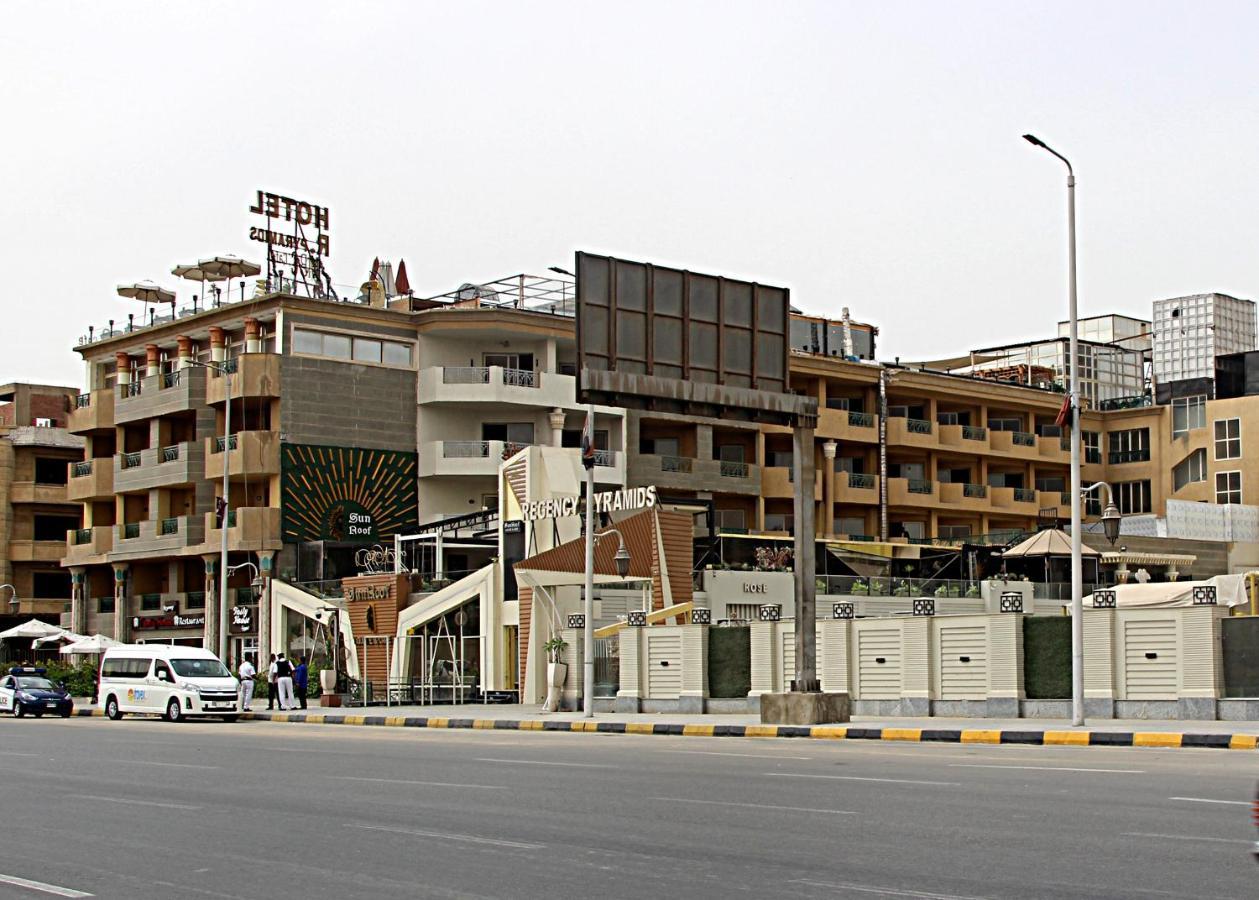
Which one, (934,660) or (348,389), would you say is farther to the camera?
(348,389)

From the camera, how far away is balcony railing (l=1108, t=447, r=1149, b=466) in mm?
81375

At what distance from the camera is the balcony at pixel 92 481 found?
7169 cm

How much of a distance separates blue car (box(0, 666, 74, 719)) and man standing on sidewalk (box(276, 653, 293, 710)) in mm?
6919

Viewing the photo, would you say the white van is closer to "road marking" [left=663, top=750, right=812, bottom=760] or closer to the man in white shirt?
the man in white shirt

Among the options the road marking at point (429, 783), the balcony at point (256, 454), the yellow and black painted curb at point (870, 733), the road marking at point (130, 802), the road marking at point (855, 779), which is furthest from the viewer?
the balcony at point (256, 454)

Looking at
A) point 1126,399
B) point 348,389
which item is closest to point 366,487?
point 348,389

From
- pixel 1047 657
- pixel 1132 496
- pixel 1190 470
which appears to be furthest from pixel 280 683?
pixel 1132 496

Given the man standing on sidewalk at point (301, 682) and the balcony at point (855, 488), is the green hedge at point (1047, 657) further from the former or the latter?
the balcony at point (855, 488)

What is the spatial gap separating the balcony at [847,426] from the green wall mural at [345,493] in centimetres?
1927

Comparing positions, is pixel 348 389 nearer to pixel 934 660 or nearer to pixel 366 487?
pixel 366 487

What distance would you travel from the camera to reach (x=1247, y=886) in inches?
372

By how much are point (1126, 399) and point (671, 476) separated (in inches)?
1105

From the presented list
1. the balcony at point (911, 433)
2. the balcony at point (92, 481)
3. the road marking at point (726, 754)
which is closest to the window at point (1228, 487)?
the balcony at point (911, 433)

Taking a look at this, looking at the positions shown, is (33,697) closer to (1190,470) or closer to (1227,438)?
(1227,438)
